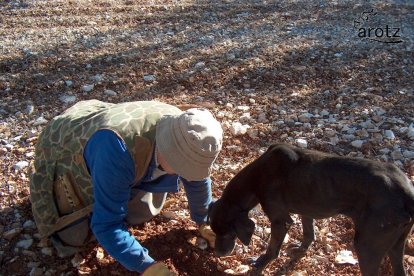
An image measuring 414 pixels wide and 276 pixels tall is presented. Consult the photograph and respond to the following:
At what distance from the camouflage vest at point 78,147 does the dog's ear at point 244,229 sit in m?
0.84

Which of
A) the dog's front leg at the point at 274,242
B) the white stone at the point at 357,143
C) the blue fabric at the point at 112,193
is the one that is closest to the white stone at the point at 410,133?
the white stone at the point at 357,143

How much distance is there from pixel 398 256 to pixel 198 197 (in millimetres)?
1563

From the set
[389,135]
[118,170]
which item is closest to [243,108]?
[389,135]

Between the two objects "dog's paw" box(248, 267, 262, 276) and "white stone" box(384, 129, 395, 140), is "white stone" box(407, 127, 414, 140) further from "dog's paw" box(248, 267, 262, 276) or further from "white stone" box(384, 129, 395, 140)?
"dog's paw" box(248, 267, 262, 276)

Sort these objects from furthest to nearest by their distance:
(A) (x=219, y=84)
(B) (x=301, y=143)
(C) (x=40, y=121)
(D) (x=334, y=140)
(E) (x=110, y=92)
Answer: (A) (x=219, y=84) → (E) (x=110, y=92) → (C) (x=40, y=121) → (D) (x=334, y=140) → (B) (x=301, y=143)

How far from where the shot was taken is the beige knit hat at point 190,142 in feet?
10.6

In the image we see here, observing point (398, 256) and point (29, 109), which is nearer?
point (398, 256)

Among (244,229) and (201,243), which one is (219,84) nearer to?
(201,243)

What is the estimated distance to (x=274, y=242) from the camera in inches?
158

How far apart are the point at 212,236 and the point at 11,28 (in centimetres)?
597

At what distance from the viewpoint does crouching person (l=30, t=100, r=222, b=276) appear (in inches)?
131

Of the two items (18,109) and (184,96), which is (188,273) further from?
(18,109)

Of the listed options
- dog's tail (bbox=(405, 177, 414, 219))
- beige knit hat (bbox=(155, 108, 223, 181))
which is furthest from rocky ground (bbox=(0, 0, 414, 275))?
beige knit hat (bbox=(155, 108, 223, 181))

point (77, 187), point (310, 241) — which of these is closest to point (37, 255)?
point (77, 187)
